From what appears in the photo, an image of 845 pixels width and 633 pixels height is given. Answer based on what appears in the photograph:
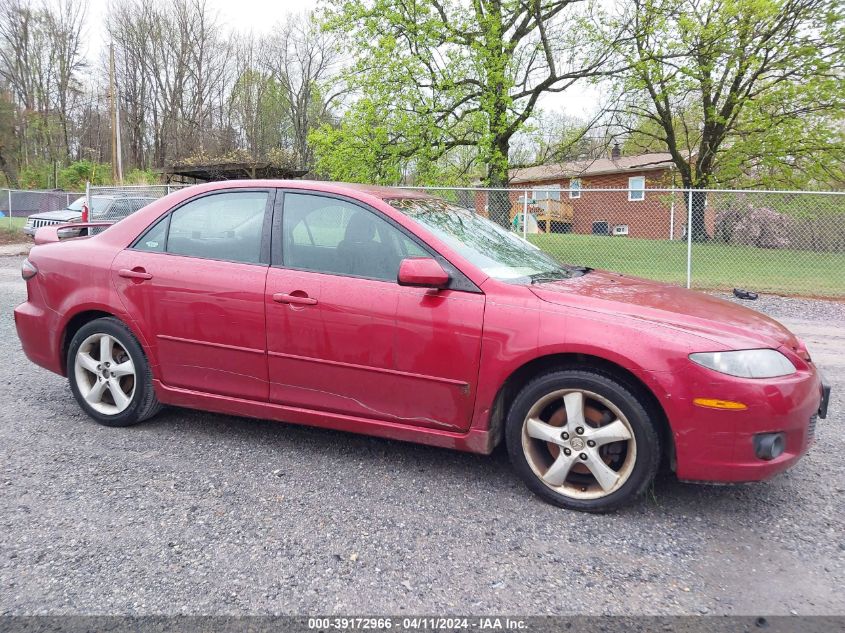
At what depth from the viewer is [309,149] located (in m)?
43.8

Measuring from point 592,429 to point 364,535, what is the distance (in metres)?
1.15

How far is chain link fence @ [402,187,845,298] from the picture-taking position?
11.3 metres

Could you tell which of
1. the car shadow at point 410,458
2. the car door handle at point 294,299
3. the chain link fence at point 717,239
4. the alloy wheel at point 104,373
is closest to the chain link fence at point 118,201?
the chain link fence at point 717,239

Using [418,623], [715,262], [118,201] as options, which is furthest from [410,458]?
[118,201]

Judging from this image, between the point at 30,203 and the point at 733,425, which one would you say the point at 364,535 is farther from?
the point at 30,203

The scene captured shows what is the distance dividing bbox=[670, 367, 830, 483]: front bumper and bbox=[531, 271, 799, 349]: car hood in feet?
0.65

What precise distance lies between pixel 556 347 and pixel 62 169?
46625 millimetres

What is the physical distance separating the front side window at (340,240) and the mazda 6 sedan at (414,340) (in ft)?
0.04

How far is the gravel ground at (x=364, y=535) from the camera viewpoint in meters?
2.19

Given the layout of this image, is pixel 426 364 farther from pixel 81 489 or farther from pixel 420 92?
pixel 420 92

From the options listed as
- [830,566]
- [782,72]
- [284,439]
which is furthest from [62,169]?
[830,566]

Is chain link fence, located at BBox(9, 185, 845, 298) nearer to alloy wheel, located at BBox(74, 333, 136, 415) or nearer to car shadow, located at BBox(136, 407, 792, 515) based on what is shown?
car shadow, located at BBox(136, 407, 792, 515)

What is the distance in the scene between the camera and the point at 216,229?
11.9 ft

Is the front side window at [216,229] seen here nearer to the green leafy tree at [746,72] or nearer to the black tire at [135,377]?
the black tire at [135,377]
